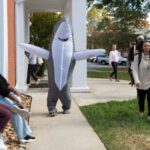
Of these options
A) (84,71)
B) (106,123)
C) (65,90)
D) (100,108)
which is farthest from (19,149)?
(84,71)

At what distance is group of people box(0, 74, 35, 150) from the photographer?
6646 millimetres

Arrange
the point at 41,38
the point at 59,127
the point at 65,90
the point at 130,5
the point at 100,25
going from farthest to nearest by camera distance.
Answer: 1. the point at 100,25
2. the point at 130,5
3. the point at 41,38
4. the point at 65,90
5. the point at 59,127

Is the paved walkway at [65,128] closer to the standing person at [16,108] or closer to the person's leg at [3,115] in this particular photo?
the standing person at [16,108]

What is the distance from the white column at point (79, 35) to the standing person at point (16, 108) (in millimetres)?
7950

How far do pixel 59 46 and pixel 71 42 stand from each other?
36 centimetres

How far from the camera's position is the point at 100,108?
12117 millimetres

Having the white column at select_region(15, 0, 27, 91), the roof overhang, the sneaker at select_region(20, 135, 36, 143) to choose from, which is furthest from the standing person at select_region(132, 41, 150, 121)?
the roof overhang

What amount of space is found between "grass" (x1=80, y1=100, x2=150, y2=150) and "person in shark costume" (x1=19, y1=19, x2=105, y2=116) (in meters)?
0.74

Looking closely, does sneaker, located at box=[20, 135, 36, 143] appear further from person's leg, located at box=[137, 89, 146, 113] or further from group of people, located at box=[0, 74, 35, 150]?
person's leg, located at box=[137, 89, 146, 113]

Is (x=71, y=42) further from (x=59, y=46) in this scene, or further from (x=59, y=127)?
(x=59, y=127)

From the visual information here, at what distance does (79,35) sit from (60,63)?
4.98 meters

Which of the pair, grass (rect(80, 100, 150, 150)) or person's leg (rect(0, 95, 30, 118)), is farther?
grass (rect(80, 100, 150, 150))

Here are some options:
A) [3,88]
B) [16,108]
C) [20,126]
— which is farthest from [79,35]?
[16,108]

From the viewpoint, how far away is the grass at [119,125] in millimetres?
8250
